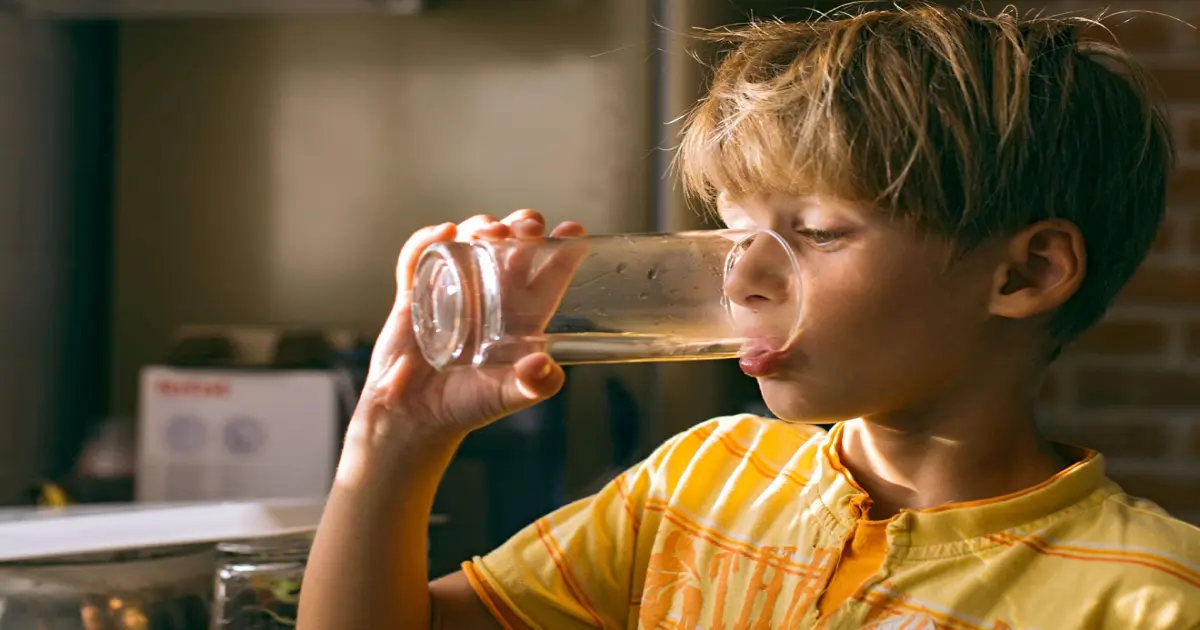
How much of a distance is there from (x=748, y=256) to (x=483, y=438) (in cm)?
68

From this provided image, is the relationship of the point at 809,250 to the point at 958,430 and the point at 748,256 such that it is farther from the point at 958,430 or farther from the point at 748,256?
the point at 958,430

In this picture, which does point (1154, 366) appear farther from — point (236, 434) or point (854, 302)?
point (236, 434)

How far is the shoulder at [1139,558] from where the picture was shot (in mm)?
739

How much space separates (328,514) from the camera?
2.92ft

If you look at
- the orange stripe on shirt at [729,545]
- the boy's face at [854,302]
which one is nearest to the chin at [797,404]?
the boy's face at [854,302]

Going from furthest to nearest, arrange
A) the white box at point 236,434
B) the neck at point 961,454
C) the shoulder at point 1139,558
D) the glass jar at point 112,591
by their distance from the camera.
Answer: the white box at point 236,434
the glass jar at point 112,591
the neck at point 961,454
the shoulder at point 1139,558

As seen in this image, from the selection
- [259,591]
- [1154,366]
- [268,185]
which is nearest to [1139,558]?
[259,591]

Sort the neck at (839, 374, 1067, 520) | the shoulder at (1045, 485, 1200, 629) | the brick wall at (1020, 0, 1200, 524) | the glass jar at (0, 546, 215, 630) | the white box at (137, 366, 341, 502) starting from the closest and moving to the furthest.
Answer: the shoulder at (1045, 485, 1200, 629)
the neck at (839, 374, 1067, 520)
the glass jar at (0, 546, 215, 630)
the white box at (137, 366, 341, 502)
the brick wall at (1020, 0, 1200, 524)

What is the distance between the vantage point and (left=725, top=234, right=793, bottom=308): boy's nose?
2.60ft

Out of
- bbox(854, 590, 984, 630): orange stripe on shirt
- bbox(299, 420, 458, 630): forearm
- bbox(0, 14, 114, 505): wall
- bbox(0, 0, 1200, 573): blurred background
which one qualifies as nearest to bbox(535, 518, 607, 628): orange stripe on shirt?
bbox(299, 420, 458, 630): forearm

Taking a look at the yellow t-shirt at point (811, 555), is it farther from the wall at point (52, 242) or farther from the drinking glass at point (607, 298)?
the wall at point (52, 242)

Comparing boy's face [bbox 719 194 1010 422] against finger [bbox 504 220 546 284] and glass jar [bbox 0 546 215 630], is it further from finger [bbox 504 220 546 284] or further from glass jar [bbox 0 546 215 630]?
glass jar [bbox 0 546 215 630]

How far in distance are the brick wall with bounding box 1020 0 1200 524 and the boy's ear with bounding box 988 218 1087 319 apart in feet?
2.88

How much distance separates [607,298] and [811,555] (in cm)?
21
